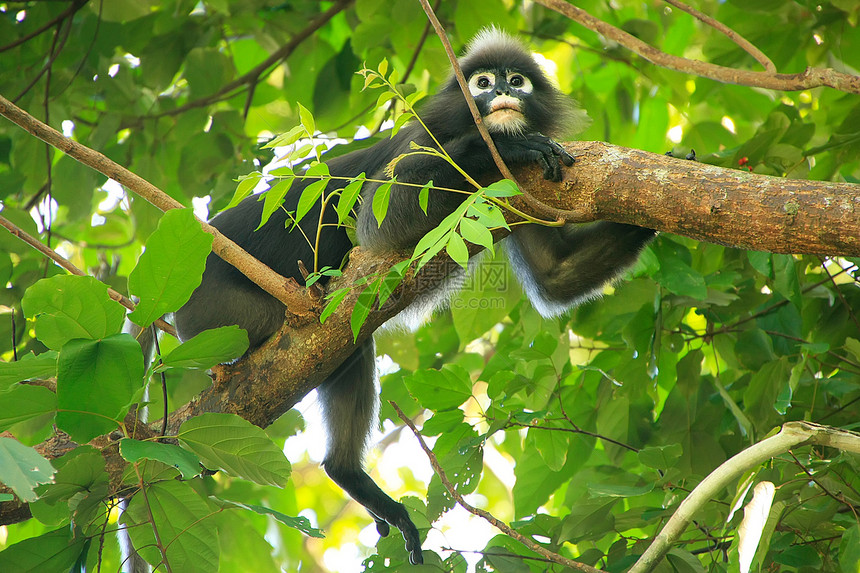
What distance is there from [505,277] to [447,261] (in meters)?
1.16

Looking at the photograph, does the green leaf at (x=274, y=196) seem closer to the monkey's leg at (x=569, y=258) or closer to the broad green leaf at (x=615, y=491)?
the broad green leaf at (x=615, y=491)

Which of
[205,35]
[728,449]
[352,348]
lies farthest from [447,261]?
[205,35]

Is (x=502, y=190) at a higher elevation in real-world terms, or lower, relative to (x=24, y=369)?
higher

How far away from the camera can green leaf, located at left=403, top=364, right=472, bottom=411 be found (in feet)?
7.70

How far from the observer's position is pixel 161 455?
1.44m

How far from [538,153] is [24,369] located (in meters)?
1.43

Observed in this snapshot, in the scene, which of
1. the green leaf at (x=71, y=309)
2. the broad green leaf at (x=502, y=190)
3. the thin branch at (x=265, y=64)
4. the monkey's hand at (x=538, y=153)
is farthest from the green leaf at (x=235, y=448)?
the thin branch at (x=265, y=64)

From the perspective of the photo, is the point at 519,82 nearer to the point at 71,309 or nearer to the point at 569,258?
the point at 569,258

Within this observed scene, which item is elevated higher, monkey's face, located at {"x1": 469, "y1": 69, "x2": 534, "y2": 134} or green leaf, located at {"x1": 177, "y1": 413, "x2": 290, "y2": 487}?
monkey's face, located at {"x1": 469, "y1": 69, "x2": 534, "y2": 134}

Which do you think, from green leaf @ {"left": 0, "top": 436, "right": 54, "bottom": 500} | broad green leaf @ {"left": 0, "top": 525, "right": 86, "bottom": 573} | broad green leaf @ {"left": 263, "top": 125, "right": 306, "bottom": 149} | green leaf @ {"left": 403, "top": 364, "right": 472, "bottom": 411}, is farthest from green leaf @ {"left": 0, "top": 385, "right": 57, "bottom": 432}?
green leaf @ {"left": 403, "top": 364, "right": 472, "bottom": 411}

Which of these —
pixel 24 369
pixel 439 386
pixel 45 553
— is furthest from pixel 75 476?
pixel 439 386

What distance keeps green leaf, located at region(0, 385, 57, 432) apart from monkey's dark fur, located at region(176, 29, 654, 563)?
111 cm

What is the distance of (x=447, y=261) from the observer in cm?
234

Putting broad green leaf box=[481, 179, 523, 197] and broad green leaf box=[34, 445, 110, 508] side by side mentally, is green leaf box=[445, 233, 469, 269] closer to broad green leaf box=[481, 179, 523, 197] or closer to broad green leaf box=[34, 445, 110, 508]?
broad green leaf box=[481, 179, 523, 197]
